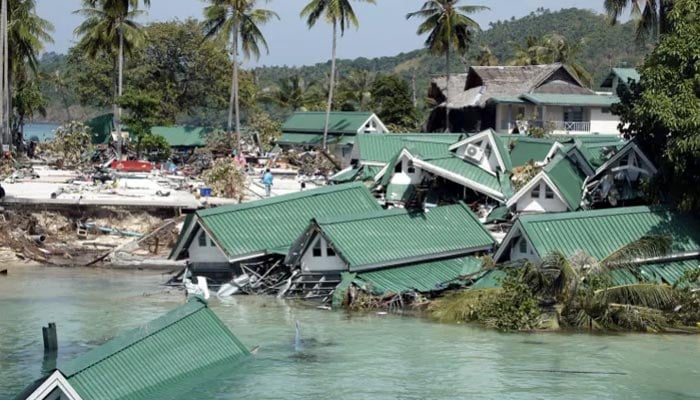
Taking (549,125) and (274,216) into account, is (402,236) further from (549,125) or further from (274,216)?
(549,125)

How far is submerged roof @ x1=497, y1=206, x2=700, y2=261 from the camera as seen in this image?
34281 mm

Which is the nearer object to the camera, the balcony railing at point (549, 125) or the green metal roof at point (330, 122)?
the balcony railing at point (549, 125)

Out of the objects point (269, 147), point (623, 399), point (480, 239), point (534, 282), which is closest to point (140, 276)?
point (480, 239)

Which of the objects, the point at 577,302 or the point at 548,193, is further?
the point at 548,193

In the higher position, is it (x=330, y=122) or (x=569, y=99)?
(x=569, y=99)

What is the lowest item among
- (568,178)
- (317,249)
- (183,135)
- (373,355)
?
(373,355)

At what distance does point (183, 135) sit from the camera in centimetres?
8181

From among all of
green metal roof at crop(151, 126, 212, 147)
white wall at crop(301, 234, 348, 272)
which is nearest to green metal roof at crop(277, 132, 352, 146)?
green metal roof at crop(151, 126, 212, 147)

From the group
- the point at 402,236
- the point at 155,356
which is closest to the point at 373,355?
the point at 155,356

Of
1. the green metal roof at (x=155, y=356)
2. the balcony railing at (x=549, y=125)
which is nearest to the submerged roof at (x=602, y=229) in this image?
the green metal roof at (x=155, y=356)

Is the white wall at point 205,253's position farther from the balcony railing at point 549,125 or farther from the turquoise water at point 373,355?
the balcony railing at point 549,125

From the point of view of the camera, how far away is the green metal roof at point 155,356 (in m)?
22.0

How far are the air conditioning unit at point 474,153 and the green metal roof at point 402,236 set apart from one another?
22.5 feet

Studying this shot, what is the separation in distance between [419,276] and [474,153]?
11140 millimetres
